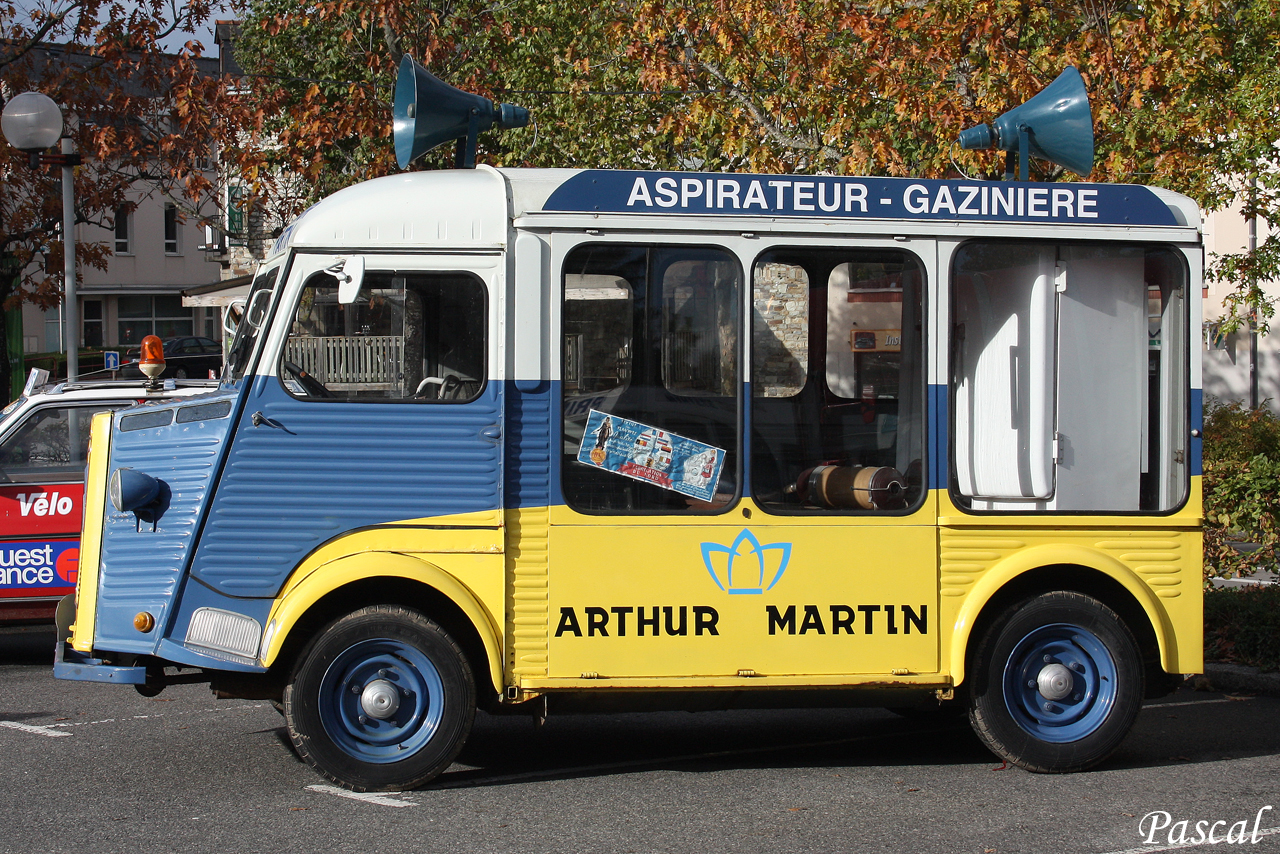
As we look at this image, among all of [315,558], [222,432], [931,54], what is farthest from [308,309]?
[931,54]

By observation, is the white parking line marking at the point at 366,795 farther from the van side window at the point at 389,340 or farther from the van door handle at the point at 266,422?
the van side window at the point at 389,340

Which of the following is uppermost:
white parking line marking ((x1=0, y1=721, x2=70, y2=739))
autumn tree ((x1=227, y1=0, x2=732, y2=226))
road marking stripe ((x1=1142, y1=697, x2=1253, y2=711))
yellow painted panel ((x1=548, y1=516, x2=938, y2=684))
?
autumn tree ((x1=227, y1=0, x2=732, y2=226))

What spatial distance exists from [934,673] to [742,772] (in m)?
1.08

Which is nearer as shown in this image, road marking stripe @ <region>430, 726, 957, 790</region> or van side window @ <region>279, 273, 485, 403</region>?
van side window @ <region>279, 273, 485, 403</region>

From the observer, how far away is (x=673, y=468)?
19.2 ft

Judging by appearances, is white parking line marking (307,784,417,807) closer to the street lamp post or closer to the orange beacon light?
the orange beacon light

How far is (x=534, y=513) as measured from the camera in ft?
18.9

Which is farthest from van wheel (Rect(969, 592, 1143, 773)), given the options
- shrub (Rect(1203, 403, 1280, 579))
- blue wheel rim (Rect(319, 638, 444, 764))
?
shrub (Rect(1203, 403, 1280, 579))

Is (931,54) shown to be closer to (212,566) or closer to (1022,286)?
(1022,286)

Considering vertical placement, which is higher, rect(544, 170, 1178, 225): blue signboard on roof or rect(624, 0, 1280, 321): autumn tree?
rect(624, 0, 1280, 321): autumn tree

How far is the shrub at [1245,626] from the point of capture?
27.1ft

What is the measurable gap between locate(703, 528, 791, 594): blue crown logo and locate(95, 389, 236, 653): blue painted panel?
2319 mm

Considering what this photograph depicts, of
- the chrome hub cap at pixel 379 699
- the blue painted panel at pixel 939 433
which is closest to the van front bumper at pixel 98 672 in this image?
the chrome hub cap at pixel 379 699

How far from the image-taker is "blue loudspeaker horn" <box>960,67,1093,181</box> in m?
6.67
